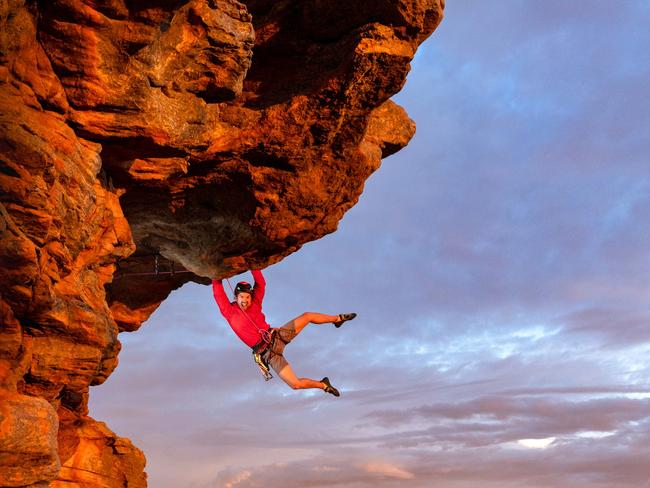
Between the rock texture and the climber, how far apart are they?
112 cm

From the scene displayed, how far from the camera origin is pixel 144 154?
1429 centimetres

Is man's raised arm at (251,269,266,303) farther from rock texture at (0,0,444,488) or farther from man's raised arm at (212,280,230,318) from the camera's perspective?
man's raised arm at (212,280,230,318)

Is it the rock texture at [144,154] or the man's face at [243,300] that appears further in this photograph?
the man's face at [243,300]

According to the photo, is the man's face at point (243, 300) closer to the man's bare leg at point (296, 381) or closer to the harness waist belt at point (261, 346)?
the harness waist belt at point (261, 346)

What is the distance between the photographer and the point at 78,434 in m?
15.8

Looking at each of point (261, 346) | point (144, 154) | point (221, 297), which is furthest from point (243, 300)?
point (144, 154)

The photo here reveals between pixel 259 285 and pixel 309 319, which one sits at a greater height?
pixel 259 285

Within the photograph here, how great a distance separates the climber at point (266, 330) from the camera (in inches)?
687

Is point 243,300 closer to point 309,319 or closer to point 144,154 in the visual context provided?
point 309,319

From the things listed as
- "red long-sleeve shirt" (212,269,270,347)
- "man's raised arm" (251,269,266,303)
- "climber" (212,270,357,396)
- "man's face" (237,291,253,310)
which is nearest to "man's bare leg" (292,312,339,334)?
"climber" (212,270,357,396)

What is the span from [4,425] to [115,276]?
1027 cm

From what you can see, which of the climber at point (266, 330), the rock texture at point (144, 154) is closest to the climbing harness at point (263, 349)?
the climber at point (266, 330)

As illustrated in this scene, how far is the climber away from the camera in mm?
17438

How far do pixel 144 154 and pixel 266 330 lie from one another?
17.4 feet
